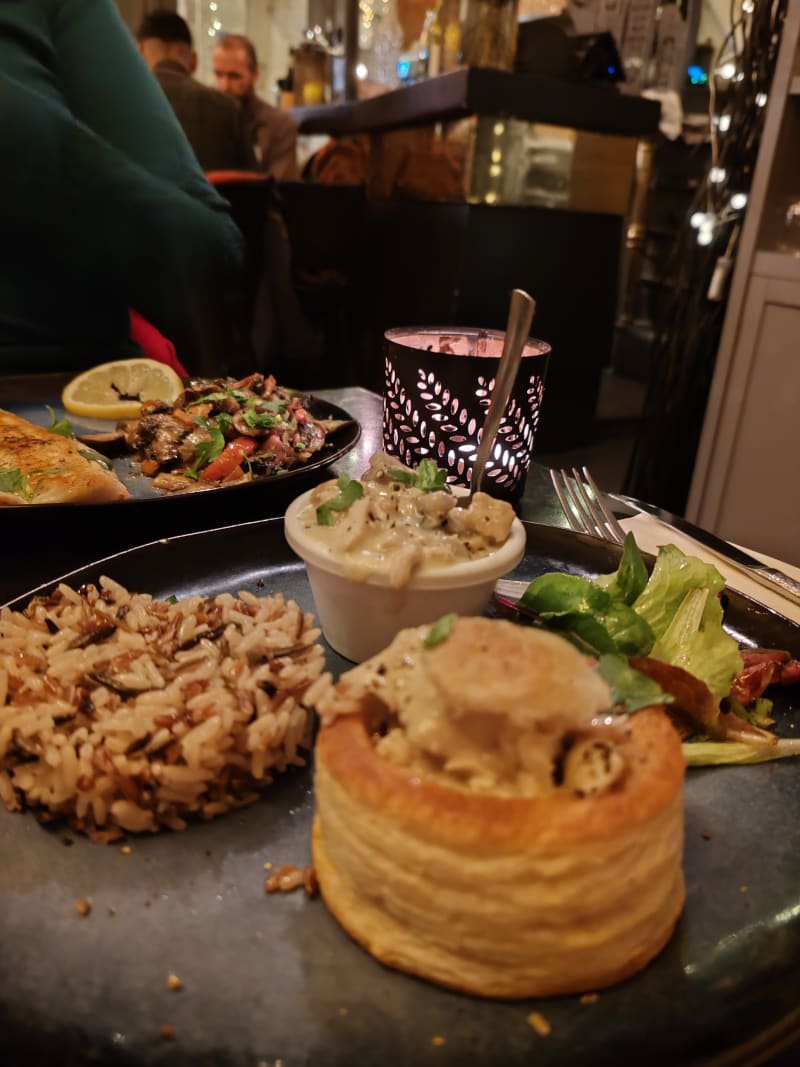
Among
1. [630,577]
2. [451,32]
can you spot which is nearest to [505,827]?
[630,577]

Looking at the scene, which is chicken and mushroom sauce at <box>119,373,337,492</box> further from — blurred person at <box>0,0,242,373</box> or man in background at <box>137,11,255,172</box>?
man in background at <box>137,11,255,172</box>

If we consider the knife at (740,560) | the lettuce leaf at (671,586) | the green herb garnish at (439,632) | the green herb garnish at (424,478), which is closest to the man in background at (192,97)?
the knife at (740,560)

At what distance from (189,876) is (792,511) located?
4023mm

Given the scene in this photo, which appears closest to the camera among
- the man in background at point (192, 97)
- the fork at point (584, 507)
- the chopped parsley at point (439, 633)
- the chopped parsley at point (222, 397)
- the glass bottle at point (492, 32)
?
the chopped parsley at point (439, 633)

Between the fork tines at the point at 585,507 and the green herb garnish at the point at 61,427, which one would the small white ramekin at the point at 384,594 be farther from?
the green herb garnish at the point at 61,427

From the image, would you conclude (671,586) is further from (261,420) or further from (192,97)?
(192,97)

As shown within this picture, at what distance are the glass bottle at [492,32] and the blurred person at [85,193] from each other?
2279 mm

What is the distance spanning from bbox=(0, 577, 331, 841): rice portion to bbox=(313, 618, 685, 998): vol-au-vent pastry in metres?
0.19

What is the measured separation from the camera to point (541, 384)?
73.7 inches

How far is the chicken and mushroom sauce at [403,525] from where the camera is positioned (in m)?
1.30

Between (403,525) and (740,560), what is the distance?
0.93m

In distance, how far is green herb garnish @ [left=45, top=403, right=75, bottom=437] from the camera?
2420 millimetres

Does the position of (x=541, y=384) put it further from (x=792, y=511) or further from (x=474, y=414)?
Result: (x=792, y=511)

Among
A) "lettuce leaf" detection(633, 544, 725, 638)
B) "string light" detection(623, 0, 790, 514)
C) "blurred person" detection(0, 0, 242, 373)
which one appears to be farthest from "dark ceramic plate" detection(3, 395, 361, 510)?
"string light" detection(623, 0, 790, 514)
